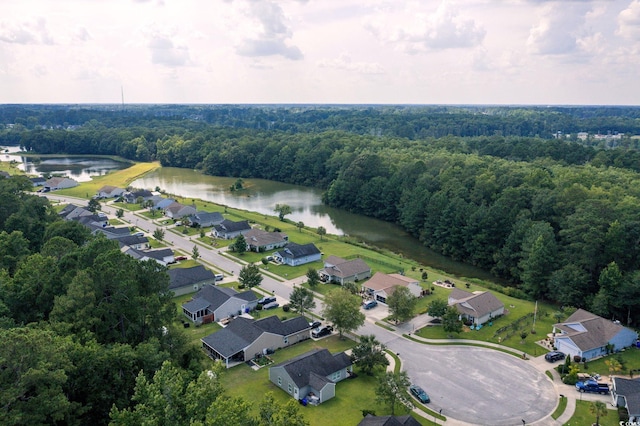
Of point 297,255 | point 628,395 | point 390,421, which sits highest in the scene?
point 390,421

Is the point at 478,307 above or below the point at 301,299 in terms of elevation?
below

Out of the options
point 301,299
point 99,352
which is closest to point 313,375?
point 301,299

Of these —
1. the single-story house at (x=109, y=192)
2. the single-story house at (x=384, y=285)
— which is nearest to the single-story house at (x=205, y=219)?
the single-story house at (x=109, y=192)

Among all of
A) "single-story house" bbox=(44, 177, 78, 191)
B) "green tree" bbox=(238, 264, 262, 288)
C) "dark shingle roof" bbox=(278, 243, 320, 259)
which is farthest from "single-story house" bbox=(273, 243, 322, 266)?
"single-story house" bbox=(44, 177, 78, 191)

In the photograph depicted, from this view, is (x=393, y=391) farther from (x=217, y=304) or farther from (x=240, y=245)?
(x=240, y=245)

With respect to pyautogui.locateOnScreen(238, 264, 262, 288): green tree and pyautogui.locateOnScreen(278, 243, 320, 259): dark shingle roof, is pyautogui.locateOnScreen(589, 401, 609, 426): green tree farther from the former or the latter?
pyautogui.locateOnScreen(278, 243, 320, 259): dark shingle roof

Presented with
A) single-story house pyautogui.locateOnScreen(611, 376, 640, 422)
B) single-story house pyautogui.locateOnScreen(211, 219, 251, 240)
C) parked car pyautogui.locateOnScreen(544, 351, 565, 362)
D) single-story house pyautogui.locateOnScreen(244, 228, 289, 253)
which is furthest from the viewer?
single-story house pyautogui.locateOnScreen(211, 219, 251, 240)

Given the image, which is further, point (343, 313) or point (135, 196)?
point (135, 196)
